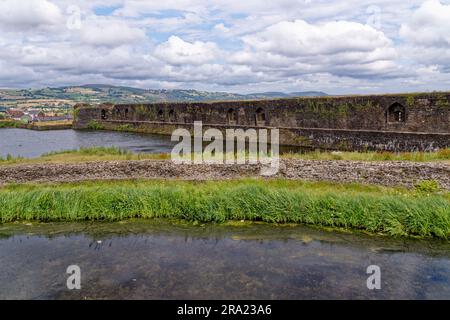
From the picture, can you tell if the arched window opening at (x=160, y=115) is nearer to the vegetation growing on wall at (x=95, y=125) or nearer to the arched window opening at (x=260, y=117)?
the vegetation growing on wall at (x=95, y=125)

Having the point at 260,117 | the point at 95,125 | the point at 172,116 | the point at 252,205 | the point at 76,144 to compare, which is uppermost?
the point at 172,116

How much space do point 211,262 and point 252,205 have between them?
257 cm

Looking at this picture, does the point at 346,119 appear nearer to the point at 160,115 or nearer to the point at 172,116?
the point at 172,116

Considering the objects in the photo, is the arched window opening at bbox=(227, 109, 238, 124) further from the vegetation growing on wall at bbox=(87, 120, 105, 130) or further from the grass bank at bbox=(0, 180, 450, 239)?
the vegetation growing on wall at bbox=(87, 120, 105, 130)

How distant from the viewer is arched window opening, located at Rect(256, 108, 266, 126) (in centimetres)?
2689

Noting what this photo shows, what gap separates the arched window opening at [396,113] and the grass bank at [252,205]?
1081 centimetres

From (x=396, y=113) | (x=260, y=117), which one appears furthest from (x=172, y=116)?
(x=396, y=113)

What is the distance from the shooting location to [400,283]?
6262 millimetres

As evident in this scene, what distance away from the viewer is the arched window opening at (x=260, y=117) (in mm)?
26889

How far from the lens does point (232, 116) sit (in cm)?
2945

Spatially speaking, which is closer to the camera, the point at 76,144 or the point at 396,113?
the point at 396,113

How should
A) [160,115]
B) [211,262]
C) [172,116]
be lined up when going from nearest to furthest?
[211,262], [172,116], [160,115]
